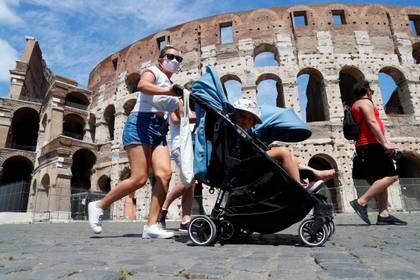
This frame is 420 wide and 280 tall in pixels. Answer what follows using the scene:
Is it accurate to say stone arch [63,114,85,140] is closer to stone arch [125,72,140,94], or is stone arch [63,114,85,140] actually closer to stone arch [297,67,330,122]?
stone arch [125,72,140,94]

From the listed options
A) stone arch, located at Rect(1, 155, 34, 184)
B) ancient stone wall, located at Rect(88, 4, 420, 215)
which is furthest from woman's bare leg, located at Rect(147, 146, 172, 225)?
stone arch, located at Rect(1, 155, 34, 184)

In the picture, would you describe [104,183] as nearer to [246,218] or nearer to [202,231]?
[202,231]

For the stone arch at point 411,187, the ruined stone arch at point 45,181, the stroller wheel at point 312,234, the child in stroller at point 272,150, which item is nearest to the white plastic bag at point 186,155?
the child in stroller at point 272,150

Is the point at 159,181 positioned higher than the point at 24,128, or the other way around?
the point at 24,128

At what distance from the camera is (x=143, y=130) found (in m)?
3.46

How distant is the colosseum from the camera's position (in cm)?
1401

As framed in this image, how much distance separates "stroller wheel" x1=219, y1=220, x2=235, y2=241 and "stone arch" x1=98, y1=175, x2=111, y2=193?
16047mm

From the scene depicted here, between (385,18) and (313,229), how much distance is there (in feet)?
56.3

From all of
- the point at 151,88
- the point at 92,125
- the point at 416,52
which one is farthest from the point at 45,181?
the point at 416,52

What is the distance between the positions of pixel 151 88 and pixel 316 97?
15757mm

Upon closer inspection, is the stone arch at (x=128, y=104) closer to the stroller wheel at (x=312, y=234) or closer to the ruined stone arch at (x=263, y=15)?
the ruined stone arch at (x=263, y=15)

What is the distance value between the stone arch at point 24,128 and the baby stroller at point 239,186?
23654mm

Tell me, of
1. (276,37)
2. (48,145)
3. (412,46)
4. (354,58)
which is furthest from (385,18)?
(48,145)

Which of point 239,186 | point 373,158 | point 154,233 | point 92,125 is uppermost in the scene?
point 92,125
